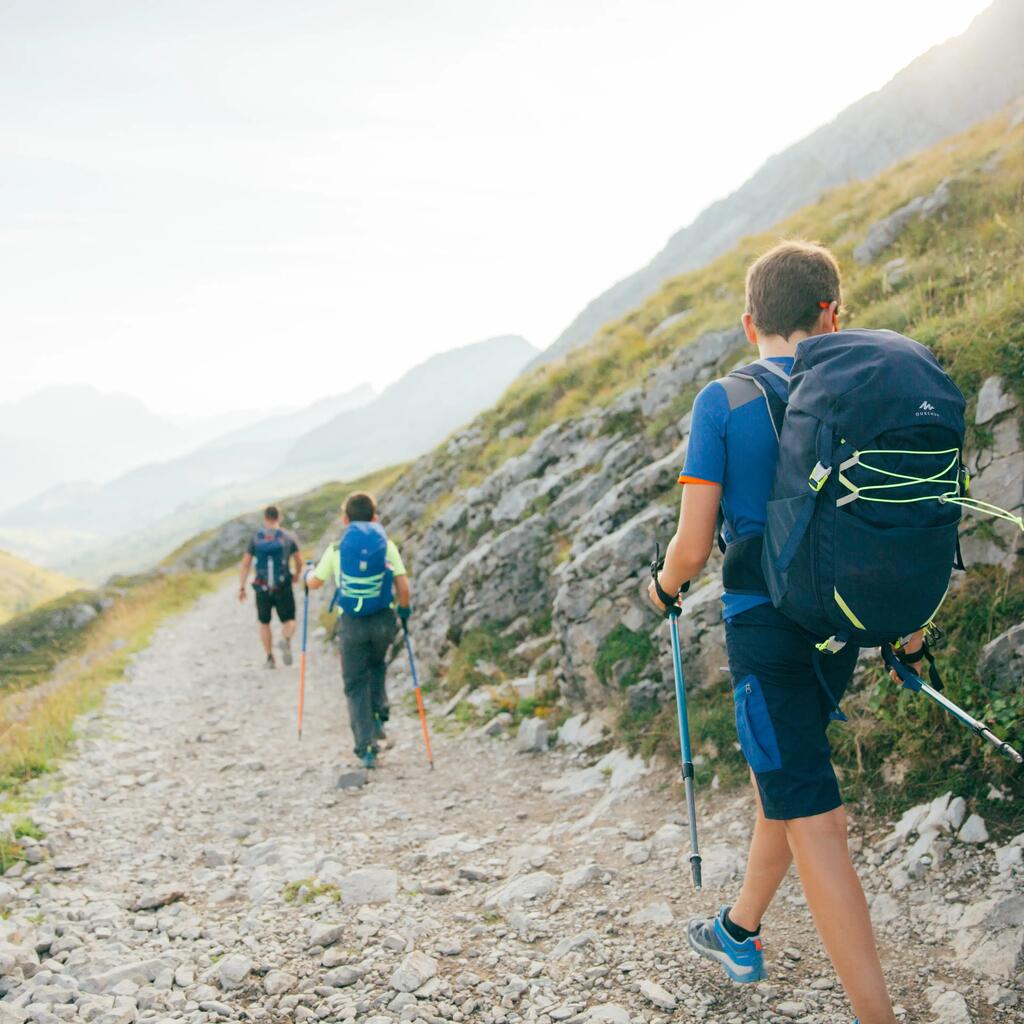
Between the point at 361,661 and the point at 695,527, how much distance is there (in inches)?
271

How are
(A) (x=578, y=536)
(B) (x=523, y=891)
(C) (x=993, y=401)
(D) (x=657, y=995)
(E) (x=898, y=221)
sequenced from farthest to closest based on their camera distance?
1. (E) (x=898, y=221)
2. (A) (x=578, y=536)
3. (C) (x=993, y=401)
4. (B) (x=523, y=891)
5. (D) (x=657, y=995)

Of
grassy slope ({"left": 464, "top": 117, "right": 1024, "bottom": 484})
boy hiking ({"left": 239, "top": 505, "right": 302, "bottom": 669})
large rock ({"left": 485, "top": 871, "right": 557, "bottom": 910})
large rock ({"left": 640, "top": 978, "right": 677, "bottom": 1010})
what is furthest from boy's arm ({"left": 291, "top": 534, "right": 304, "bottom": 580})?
large rock ({"left": 640, "top": 978, "right": 677, "bottom": 1010})

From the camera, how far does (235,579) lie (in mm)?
39469

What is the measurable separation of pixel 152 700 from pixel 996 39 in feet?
703

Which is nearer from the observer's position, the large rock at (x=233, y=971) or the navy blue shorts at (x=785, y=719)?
the navy blue shorts at (x=785, y=719)

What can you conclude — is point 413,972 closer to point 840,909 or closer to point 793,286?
point 840,909

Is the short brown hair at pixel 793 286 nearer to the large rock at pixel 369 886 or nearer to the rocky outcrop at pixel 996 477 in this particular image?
the rocky outcrop at pixel 996 477

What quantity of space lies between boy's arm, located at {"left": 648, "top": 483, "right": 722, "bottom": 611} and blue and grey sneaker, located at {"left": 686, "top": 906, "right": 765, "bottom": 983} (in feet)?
6.69

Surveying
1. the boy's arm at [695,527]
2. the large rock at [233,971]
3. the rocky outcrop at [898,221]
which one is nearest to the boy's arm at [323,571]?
the large rock at [233,971]

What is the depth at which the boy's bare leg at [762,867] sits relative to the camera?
3586mm

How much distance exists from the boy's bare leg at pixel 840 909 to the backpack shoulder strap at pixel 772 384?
172 centimetres

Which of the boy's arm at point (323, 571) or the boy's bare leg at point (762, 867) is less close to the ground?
the boy's arm at point (323, 571)

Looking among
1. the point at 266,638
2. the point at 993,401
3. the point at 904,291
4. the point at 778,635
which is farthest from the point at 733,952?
the point at 266,638

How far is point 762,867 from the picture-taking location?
3.65 metres
